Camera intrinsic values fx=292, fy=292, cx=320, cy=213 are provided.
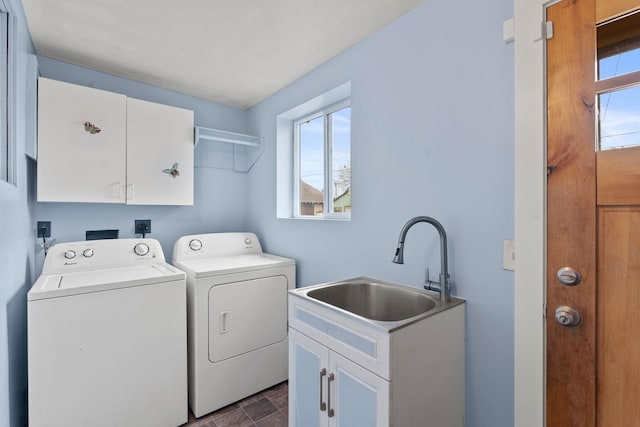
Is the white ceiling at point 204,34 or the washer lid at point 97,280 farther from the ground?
the white ceiling at point 204,34

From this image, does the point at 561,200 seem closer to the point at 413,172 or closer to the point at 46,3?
the point at 413,172

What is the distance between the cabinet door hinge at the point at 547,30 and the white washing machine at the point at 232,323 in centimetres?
193

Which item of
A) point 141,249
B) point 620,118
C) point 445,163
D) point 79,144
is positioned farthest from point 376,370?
point 79,144

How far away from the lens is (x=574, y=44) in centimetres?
104

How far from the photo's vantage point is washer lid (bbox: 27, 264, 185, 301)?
1.49 m

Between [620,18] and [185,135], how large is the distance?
252 centimetres

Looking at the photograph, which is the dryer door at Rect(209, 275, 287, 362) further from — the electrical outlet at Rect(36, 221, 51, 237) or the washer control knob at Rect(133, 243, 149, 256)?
the electrical outlet at Rect(36, 221, 51, 237)

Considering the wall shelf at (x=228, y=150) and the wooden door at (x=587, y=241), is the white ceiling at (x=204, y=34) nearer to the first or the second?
the wall shelf at (x=228, y=150)

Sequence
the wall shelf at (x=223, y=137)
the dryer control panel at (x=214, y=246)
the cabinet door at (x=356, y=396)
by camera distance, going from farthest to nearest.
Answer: the wall shelf at (x=223, y=137)
the dryer control panel at (x=214, y=246)
the cabinet door at (x=356, y=396)

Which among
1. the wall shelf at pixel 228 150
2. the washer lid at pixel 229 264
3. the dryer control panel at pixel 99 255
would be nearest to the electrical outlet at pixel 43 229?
the dryer control panel at pixel 99 255

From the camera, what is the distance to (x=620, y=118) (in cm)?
96

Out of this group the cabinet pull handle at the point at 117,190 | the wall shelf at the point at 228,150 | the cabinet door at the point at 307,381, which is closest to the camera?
the cabinet door at the point at 307,381

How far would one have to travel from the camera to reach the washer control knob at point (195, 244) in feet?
7.80

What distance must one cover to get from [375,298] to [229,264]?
1.11m
